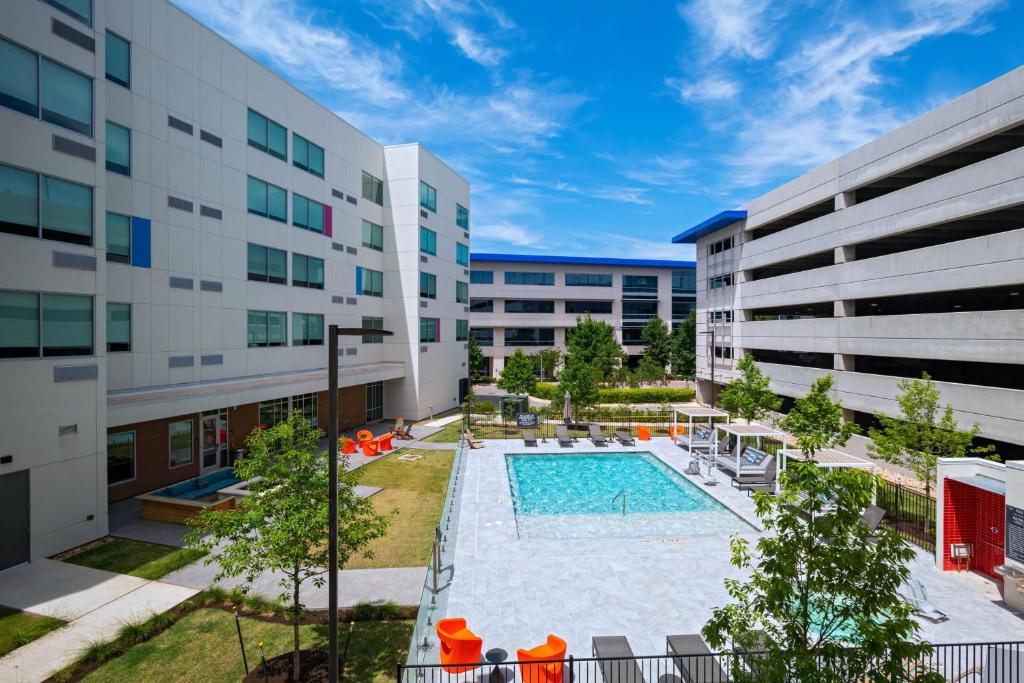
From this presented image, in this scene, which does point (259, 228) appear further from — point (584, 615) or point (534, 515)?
point (584, 615)

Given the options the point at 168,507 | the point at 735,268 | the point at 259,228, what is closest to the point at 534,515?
the point at 168,507

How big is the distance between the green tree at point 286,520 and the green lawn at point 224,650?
1.13 metres

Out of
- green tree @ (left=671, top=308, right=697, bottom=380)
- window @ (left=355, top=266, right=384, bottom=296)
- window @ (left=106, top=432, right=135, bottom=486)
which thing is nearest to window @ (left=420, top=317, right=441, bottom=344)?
window @ (left=355, top=266, right=384, bottom=296)

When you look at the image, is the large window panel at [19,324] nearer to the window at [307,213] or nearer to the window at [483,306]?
the window at [307,213]

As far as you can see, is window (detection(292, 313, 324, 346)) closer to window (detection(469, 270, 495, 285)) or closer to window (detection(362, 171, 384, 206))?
window (detection(362, 171, 384, 206))

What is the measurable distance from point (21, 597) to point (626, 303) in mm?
65111

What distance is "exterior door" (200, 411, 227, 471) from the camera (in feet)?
73.0

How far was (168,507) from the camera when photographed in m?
16.7

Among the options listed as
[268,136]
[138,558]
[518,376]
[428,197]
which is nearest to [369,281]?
[428,197]

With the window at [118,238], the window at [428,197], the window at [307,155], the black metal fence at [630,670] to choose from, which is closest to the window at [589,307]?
the window at [428,197]

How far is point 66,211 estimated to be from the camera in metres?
14.5

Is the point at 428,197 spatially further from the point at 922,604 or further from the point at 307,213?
the point at 922,604

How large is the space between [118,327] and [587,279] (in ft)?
181

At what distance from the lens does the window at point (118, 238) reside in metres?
18.1
